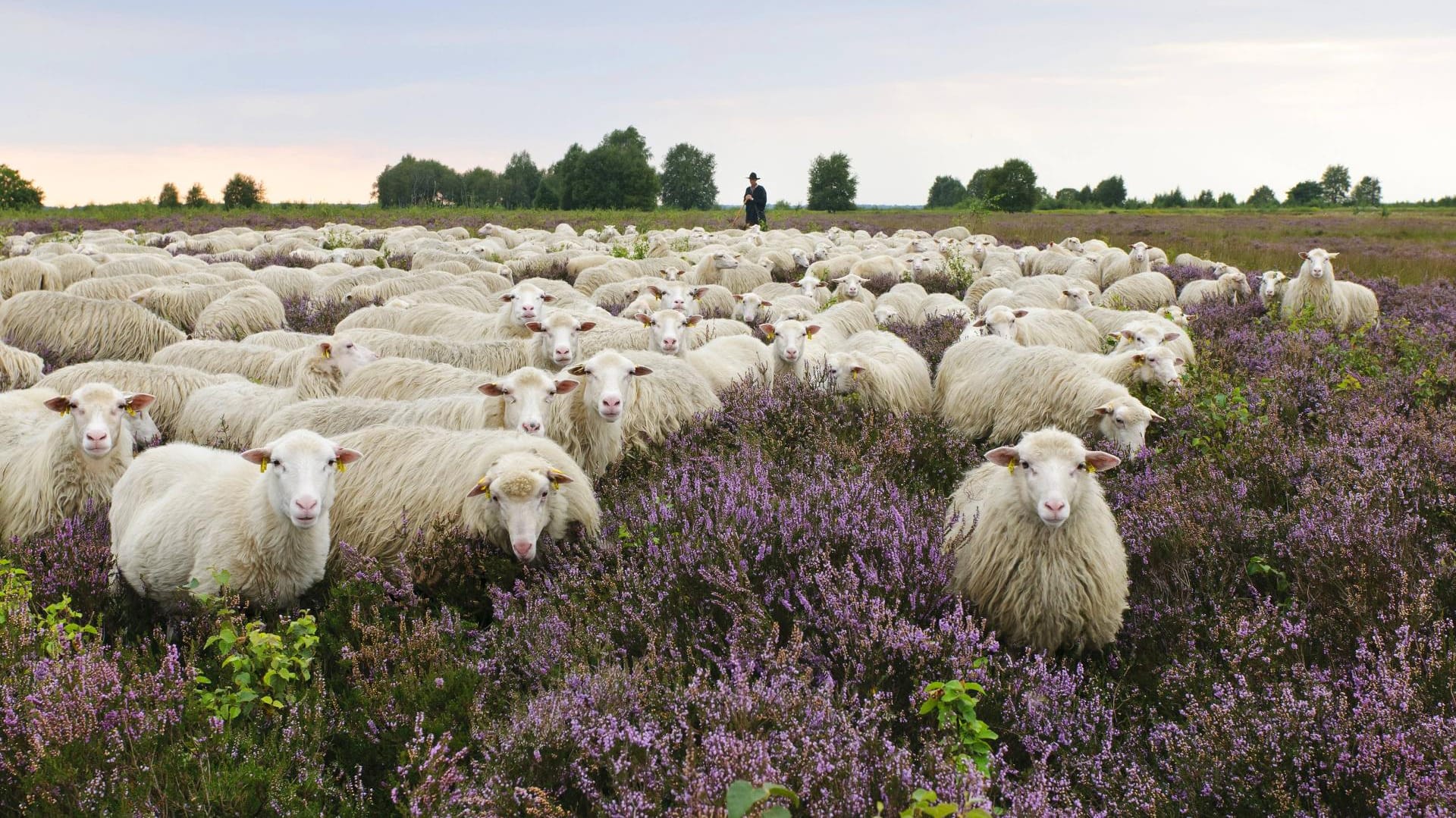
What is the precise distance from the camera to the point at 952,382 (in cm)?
768

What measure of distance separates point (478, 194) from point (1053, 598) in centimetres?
8609

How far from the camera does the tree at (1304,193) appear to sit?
73.2 m

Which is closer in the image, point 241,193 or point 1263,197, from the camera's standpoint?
point 241,193

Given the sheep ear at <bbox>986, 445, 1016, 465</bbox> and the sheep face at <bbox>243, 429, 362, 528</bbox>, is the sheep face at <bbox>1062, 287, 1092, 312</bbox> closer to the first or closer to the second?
the sheep ear at <bbox>986, 445, 1016, 465</bbox>

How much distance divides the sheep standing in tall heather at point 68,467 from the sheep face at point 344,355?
188 cm

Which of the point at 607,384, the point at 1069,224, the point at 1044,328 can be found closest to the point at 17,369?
the point at 607,384

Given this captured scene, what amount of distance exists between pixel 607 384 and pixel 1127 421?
11.8 ft

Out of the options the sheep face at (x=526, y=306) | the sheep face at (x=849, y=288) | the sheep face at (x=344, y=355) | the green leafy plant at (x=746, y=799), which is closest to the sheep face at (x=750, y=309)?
the sheep face at (x=849, y=288)

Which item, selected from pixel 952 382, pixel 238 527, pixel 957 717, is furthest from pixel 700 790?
pixel 952 382

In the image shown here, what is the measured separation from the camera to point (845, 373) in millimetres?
7379

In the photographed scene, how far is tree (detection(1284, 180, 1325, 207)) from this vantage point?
240 feet

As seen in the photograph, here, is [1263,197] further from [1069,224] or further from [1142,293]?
[1142,293]

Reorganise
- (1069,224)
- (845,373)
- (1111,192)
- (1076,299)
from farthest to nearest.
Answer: (1111,192), (1069,224), (1076,299), (845,373)

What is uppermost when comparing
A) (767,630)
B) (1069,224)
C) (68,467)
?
(1069,224)
